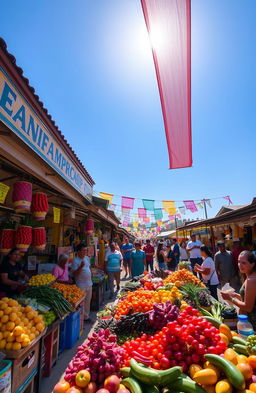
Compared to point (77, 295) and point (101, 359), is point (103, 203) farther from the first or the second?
point (101, 359)

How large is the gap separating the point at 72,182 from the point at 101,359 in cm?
357

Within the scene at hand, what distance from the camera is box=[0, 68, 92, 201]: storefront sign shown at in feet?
6.61

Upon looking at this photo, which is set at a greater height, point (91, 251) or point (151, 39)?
point (151, 39)

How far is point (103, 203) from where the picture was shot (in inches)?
300

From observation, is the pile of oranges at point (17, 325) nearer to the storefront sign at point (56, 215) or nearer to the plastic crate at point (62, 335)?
the plastic crate at point (62, 335)

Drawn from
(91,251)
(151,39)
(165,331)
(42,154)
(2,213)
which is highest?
(151,39)

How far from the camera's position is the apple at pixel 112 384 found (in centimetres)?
145

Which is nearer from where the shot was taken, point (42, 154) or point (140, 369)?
point (140, 369)

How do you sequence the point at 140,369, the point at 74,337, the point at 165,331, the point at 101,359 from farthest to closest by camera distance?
the point at 74,337, the point at 165,331, the point at 101,359, the point at 140,369

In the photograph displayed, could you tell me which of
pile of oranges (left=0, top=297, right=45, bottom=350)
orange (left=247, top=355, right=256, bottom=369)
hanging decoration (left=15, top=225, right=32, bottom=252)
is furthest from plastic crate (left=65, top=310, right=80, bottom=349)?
orange (left=247, top=355, right=256, bottom=369)

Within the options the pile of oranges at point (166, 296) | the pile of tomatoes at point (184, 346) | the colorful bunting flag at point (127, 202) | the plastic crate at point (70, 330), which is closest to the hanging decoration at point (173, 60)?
the pile of oranges at point (166, 296)

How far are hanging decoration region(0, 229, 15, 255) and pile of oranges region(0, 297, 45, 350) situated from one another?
1.15m

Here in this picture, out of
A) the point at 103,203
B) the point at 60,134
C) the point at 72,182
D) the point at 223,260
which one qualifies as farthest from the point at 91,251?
the point at 60,134

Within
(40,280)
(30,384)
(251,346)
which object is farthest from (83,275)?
(251,346)
